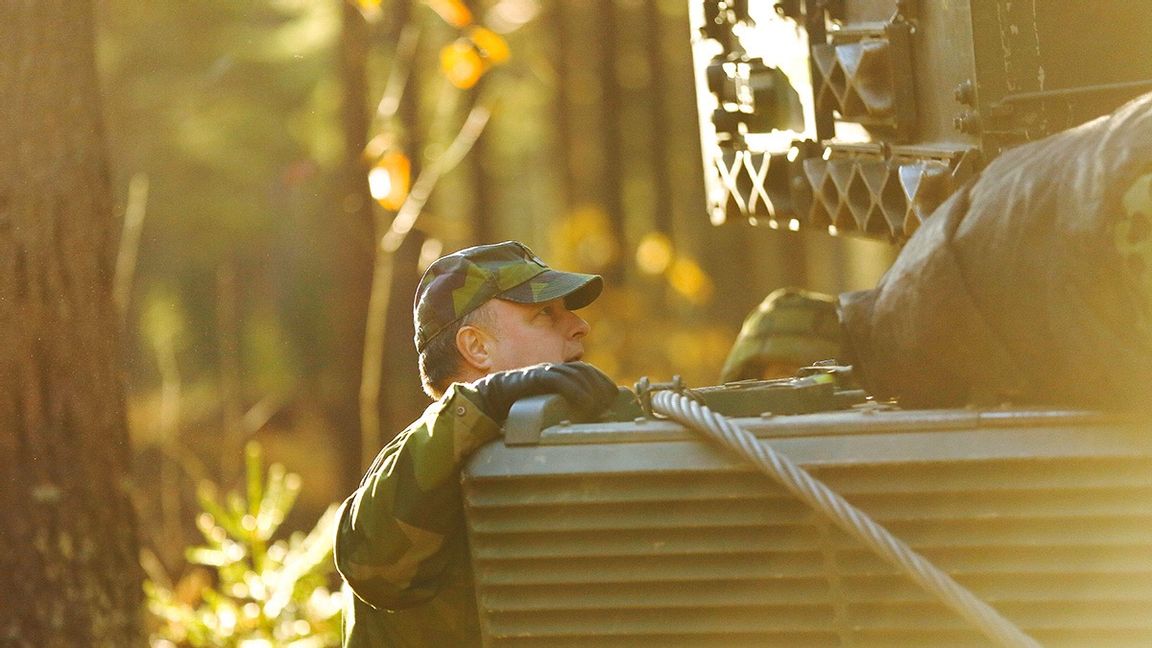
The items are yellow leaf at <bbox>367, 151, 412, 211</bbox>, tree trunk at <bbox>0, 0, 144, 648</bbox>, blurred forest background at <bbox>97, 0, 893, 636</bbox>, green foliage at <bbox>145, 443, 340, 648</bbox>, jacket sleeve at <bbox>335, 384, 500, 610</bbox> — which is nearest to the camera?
jacket sleeve at <bbox>335, 384, 500, 610</bbox>

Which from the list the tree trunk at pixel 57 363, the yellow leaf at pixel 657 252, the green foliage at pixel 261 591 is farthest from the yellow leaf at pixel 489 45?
the yellow leaf at pixel 657 252

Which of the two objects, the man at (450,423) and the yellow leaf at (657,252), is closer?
the man at (450,423)

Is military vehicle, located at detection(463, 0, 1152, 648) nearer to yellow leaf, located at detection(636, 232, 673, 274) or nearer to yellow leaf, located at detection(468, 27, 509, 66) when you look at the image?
yellow leaf, located at detection(468, 27, 509, 66)

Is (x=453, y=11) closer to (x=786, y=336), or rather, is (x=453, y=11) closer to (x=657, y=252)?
(x=786, y=336)

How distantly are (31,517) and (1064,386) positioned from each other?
11.5 feet

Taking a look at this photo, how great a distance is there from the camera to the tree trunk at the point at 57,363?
5.09 metres

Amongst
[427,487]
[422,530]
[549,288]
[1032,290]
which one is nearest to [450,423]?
[427,487]

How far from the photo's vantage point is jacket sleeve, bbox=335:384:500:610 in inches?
117

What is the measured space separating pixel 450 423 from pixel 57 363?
2572 mm

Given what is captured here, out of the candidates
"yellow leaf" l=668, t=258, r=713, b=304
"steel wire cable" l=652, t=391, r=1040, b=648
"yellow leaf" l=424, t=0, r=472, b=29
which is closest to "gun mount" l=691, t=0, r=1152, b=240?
"steel wire cable" l=652, t=391, r=1040, b=648

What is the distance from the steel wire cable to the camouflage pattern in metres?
3.19

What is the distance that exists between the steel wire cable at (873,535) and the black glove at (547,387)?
37 centimetres

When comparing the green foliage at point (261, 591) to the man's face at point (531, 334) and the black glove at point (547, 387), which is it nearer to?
the man's face at point (531, 334)

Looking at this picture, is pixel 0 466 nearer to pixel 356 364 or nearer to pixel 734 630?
pixel 734 630
